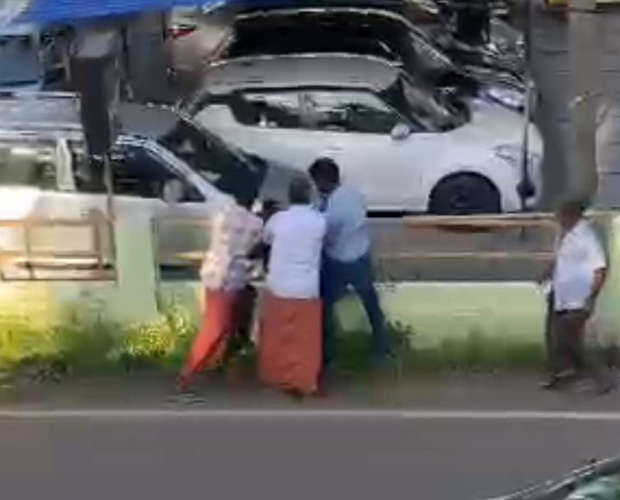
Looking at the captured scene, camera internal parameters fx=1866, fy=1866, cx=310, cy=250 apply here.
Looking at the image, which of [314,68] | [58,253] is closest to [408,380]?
[58,253]

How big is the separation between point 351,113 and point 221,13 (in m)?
5.19

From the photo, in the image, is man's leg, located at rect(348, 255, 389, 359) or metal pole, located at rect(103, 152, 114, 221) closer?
man's leg, located at rect(348, 255, 389, 359)

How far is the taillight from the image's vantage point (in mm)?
21469

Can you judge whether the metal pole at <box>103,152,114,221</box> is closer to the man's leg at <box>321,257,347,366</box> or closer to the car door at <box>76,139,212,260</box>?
the car door at <box>76,139,212,260</box>

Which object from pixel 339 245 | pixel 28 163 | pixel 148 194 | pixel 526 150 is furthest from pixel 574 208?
pixel 526 150

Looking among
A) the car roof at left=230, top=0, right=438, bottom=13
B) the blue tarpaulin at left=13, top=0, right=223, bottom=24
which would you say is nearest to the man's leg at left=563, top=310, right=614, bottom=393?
the blue tarpaulin at left=13, top=0, right=223, bottom=24

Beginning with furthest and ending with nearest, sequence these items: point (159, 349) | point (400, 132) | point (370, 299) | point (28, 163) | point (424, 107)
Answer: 1. point (424, 107)
2. point (400, 132)
3. point (28, 163)
4. point (159, 349)
5. point (370, 299)

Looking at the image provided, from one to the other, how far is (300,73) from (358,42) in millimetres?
2405

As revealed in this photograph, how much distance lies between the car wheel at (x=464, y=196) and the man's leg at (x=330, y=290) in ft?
16.3

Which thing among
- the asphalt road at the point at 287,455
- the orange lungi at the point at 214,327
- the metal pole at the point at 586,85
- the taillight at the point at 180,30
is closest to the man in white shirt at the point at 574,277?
→ the asphalt road at the point at 287,455

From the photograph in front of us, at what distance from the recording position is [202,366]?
11680mm

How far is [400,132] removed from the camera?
17141 millimetres

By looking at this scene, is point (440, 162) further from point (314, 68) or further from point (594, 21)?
point (594, 21)

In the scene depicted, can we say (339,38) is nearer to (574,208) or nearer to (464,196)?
(464,196)
